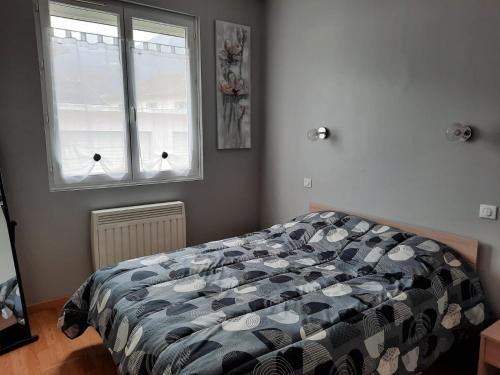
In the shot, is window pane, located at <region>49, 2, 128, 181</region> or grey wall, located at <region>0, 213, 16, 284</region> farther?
window pane, located at <region>49, 2, 128, 181</region>

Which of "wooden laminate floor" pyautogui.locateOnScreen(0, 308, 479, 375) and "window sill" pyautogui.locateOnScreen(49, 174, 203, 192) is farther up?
"window sill" pyautogui.locateOnScreen(49, 174, 203, 192)

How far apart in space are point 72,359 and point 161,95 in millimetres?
2144

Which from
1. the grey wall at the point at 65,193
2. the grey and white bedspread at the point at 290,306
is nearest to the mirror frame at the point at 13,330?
the grey wall at the point at 65,193

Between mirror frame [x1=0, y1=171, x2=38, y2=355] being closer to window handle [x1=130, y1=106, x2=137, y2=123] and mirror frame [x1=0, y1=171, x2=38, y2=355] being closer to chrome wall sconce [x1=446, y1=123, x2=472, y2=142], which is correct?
window handle [x1=130, y1=106, x2=137, y2=123]

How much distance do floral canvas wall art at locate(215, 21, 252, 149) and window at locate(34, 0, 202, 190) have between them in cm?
23

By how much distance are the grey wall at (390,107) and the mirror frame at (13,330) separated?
2.32 meters

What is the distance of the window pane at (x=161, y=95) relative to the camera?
3.08 m

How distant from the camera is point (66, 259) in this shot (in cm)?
293

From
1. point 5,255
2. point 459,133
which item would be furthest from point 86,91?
point 459,133

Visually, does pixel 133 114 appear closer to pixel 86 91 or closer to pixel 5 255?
pixel 86 91

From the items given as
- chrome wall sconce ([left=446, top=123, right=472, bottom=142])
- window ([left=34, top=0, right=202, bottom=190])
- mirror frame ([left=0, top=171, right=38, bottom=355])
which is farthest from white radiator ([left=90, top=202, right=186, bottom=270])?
chrome wall sconce ([left=446, top=123, right=472, bottom=142])

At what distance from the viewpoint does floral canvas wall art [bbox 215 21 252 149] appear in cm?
345

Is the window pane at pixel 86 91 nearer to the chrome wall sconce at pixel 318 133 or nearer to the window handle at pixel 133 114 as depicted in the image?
the window handle at pixel 133 114

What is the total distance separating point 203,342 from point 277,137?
249cm
